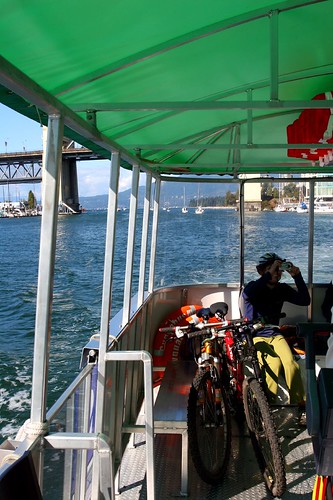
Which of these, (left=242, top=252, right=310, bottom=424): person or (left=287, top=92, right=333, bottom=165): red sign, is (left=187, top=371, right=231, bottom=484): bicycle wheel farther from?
(left=287, top=92, right=333, bottom=165): red sign

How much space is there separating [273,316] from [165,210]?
88.8 inches

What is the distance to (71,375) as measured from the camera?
33.4 feet

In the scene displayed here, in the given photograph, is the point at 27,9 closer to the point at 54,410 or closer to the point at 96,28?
the point at 96,28

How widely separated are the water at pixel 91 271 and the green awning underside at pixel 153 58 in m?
1.61

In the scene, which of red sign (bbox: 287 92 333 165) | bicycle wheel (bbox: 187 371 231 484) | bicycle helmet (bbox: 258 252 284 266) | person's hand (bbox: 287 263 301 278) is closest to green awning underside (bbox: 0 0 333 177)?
red sign (bbox: 287 92 333 165)

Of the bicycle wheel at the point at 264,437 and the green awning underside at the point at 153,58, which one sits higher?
the green awning underside at the point at 153,58

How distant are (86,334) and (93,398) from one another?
35.6 feet

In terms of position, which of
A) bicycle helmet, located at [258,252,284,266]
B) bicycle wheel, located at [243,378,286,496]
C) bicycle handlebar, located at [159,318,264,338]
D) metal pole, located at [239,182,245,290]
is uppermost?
metal pole, located at [239,182,245,290]

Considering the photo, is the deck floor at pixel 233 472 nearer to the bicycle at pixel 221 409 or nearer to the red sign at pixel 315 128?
the bicycle at pixel 221 409

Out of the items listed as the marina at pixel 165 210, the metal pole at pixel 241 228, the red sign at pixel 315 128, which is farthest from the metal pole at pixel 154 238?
the red sign at pixel 315 128

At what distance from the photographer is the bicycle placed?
3008 millimetres

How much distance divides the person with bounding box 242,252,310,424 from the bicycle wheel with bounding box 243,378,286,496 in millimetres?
492

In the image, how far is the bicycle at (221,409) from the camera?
3.01m

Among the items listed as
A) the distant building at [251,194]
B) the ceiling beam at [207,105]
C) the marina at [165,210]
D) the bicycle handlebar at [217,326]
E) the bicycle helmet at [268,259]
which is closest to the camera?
the marina at [165,210]
